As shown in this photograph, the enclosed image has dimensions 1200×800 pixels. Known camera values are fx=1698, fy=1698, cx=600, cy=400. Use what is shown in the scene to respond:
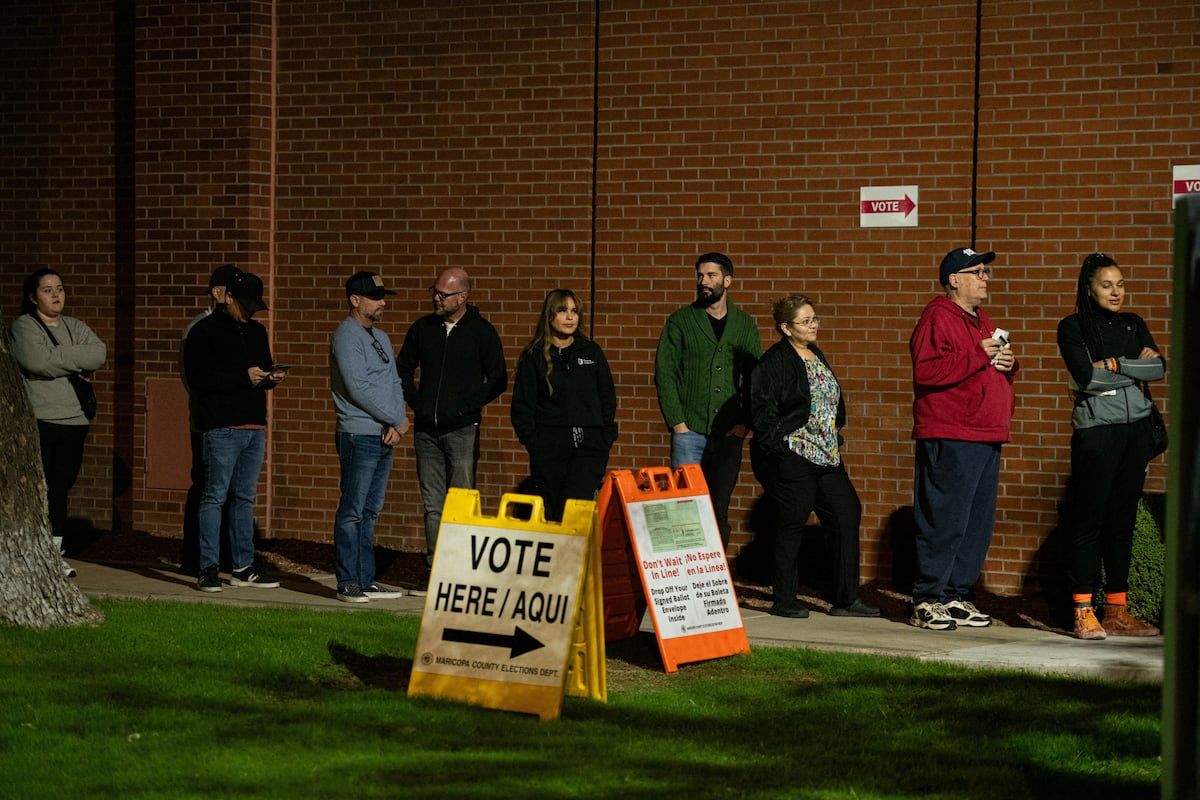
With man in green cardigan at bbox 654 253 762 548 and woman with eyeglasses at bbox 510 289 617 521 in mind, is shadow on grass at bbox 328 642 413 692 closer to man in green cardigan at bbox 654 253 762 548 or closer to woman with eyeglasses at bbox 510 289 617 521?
woman with eyeglasses at bbox 510 289 617 521

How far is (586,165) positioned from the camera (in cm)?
1252

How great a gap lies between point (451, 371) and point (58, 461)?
277cm

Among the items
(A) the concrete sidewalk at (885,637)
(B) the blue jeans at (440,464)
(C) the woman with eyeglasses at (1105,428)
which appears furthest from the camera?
(B) the blue jeans at (440,464)

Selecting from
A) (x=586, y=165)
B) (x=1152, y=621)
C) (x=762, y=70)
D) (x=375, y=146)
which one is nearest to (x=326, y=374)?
(x=375, y=146)

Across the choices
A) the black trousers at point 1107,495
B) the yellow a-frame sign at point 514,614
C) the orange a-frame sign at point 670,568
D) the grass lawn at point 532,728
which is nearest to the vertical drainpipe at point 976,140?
the black trousers at point 1107,495

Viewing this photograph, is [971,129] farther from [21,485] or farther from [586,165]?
[21,485]

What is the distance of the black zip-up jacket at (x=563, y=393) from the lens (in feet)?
34.4

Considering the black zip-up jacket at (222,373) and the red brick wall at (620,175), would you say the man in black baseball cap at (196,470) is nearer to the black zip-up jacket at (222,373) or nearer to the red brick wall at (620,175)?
the black zip-up jacket at (222,373)

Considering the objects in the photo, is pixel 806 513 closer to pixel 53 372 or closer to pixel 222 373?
pixel 222 373

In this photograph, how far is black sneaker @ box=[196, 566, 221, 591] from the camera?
10805 mm

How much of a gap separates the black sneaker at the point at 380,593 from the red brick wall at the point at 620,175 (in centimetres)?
202

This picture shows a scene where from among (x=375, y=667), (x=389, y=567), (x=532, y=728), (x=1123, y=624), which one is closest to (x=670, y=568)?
(x=375, y=667)

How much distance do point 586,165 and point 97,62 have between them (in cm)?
444

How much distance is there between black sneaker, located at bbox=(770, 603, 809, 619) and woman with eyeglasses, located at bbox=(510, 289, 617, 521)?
1.35 meters
